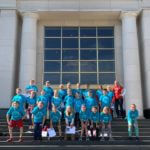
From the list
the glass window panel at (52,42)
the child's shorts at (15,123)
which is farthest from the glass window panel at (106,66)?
the child's shorts at (15,123)

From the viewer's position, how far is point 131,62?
19297 millimetres

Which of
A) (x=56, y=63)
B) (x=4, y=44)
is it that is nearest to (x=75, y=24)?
(x=56, y=63)

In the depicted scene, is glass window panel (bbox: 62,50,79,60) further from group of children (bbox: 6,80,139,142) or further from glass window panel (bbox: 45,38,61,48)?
group of children (bbox: 6,80,139,142)

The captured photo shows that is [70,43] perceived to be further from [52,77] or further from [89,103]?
[89,103]

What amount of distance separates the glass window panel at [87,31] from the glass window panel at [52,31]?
5.01 ft

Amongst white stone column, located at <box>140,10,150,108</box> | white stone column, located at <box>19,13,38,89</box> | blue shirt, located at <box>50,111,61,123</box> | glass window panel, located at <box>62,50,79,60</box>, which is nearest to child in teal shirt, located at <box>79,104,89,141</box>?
blue shirt, located at <box>50,111,61,123</box>

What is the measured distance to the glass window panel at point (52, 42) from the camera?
21423mm

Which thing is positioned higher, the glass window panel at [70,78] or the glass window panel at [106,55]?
the glass window panel at [106,55]

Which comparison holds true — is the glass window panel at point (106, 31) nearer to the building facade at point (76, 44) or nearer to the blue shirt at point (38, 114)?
the building facade at point (76, 44)

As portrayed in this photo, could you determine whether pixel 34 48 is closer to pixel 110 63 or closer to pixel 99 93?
pixel 110 63

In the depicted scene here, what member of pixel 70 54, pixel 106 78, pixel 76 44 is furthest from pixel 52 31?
pixel 106 78

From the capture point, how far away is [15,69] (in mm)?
19594

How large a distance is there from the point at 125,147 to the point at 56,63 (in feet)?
36.1

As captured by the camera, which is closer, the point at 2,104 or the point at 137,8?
the point at 2,104
